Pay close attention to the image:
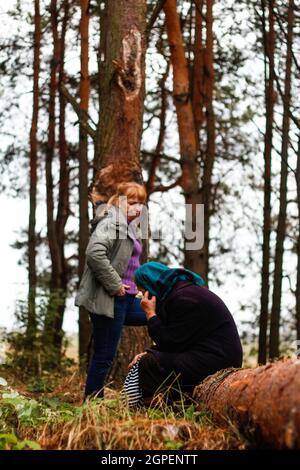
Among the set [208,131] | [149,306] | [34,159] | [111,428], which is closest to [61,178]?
[34,159]

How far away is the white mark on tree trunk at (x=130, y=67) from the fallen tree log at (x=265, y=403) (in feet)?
13.9

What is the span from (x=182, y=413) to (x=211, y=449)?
1.07 meters

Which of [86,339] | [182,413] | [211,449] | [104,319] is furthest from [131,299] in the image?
[86,339]

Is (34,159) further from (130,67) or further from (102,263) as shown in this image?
(102,263)

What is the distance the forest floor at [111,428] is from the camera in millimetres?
4043

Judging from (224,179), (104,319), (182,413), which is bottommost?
(182,413)

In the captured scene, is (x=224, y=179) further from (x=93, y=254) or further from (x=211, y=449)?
(x=211, y=449)

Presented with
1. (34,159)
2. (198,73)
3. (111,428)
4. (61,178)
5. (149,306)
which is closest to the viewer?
(111,428)

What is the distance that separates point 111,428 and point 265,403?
2.73ft

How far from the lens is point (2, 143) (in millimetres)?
18953

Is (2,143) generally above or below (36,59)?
below

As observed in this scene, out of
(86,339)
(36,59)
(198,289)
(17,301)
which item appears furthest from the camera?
(36,59)

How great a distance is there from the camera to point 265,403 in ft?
12.8

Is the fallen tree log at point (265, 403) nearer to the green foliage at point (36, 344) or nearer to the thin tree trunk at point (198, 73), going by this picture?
the green foliage at point (36, 344)
